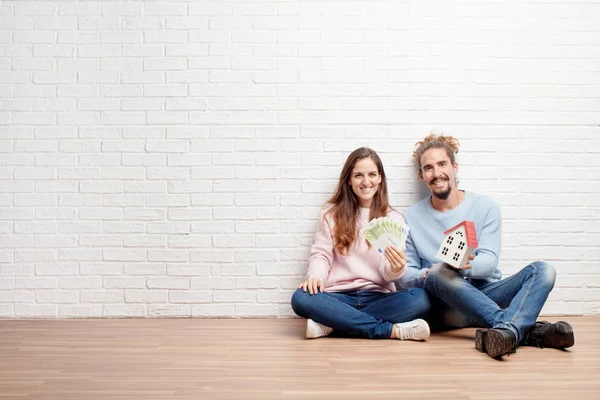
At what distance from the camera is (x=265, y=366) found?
8.82ft

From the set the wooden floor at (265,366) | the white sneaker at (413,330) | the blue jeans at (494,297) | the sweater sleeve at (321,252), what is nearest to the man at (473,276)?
the blue jeans at (494,297)

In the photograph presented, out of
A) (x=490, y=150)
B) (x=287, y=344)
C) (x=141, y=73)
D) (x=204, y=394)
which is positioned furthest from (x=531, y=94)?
(x=204, y=394)

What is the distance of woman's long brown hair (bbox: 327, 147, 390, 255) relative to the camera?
375cm

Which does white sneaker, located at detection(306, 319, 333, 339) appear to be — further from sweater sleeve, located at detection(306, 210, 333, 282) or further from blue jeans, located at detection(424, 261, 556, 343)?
blue jeans, located at detection(424, 261, 556, 343)

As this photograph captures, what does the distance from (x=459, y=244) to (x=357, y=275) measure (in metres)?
0.71

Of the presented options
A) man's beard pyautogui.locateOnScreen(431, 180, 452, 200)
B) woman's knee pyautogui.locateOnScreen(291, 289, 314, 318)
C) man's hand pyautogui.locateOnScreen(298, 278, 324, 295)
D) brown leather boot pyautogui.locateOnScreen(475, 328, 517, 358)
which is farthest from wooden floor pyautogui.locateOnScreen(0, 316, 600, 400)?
man's beard pyautogui.locateOnScreen(431, 180, 452, 200)

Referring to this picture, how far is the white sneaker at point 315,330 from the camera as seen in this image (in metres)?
3.35

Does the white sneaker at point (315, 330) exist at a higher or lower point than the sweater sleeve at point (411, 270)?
lower

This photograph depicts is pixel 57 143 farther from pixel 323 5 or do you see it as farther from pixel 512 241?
pixel 512 241

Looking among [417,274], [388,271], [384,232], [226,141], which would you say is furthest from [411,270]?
[226,141]

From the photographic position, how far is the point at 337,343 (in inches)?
127

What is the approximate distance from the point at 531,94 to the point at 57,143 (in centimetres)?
312

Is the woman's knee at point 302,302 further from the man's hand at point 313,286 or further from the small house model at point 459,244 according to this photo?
the small house model at point 459,244

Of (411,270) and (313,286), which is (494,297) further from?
(313,286)
